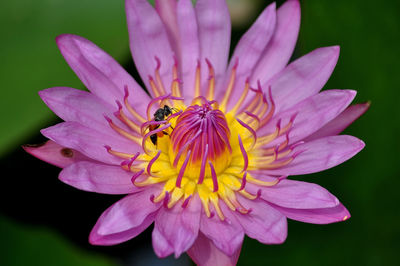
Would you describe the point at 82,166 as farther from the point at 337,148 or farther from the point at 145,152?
the point at 337,148

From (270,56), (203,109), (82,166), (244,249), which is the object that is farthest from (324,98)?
(82,166)

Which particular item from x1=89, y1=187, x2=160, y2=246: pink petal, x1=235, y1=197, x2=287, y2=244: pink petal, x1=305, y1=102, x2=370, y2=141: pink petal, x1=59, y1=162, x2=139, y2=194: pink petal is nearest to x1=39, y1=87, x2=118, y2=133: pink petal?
x1=59, y1=162, x2=139, y2=194: pink petal

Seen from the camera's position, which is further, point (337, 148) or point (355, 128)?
point (355, 128)

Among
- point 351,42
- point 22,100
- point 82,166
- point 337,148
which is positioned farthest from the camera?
point 351,42

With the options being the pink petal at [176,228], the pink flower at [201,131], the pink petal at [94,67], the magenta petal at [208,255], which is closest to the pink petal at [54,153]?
the pink flower at [201,131]

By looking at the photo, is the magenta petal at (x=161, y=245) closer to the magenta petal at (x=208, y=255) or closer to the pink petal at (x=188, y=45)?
the magenta petal at (x=208, y=255)

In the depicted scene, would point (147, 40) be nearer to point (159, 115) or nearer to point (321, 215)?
point (159, 115)
